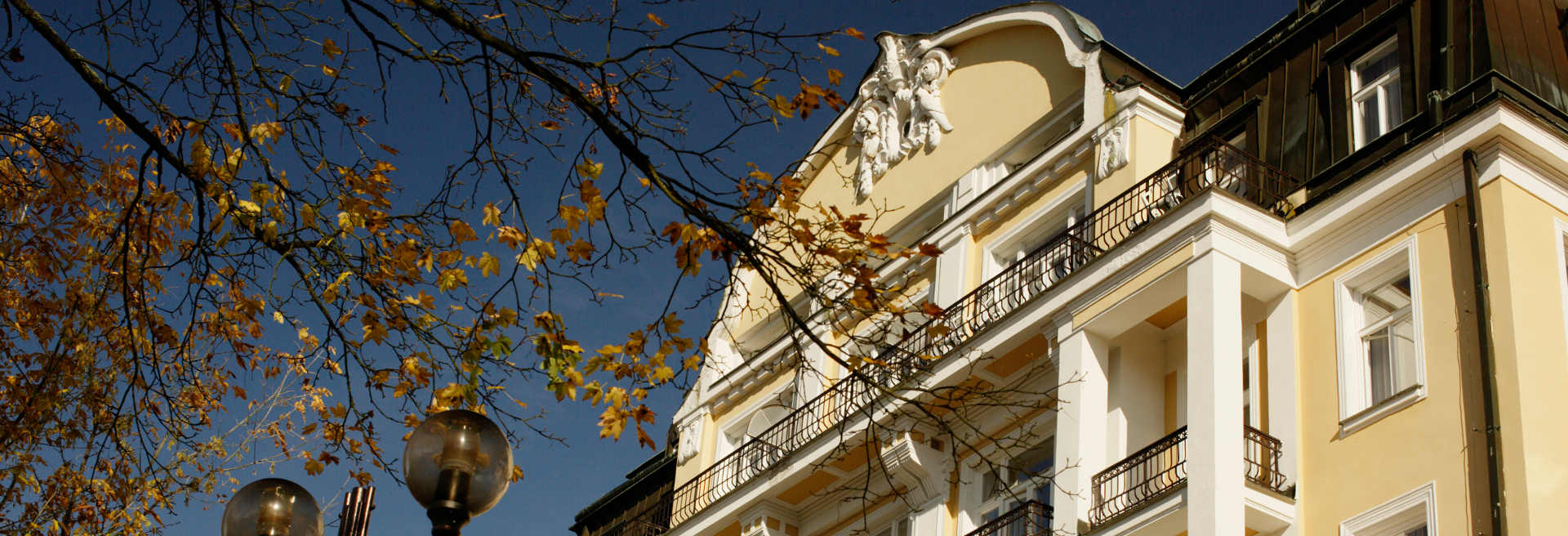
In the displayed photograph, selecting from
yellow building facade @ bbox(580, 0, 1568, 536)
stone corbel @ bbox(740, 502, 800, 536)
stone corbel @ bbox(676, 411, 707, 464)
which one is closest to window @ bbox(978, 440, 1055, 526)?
yellow building facade @ bbox(580, 0, 1568, 536)

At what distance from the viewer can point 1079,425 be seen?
64.3ft

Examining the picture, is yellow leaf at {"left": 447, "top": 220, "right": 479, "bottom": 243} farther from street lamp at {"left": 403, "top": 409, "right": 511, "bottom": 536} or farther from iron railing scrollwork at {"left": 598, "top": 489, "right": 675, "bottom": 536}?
iron railing scrollwork at {"left": 598, "top": 489, "right": 675, "bottom": 536}

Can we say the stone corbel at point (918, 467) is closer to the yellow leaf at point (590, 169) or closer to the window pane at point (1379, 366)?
the window pane at point (1379, 366)

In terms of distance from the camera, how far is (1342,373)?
17828 millimetres

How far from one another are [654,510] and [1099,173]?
11.3m

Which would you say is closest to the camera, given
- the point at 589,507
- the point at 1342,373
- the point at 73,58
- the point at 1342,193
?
the point at 73,58

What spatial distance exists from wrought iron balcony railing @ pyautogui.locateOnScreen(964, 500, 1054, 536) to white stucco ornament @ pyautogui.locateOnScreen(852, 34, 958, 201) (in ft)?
25.0

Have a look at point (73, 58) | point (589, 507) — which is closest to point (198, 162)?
point (73, 58)

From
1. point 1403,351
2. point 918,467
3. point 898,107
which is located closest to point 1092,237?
point 918,467

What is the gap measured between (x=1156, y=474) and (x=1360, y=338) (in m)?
2.56

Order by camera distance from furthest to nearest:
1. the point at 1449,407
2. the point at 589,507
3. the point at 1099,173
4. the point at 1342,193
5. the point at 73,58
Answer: the point at 589,507 → the point at 1099,173 → the point at 1342,193 → the point at 1449,407 → the point at 73,58

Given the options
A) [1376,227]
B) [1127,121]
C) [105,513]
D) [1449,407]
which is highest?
[1127,121]

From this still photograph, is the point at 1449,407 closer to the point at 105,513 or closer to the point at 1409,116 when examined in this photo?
the point at 1409,116

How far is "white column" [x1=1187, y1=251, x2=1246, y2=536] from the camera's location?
16953 mm
